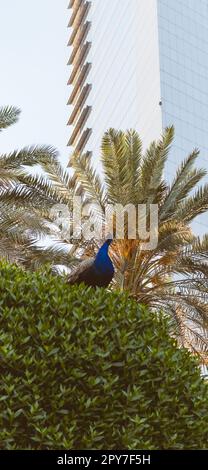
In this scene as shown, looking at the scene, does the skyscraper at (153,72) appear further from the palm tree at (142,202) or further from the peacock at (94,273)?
the peacock at (94,273)

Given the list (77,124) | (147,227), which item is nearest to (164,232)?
(147,227)

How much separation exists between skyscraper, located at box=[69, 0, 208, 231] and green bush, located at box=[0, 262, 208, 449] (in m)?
56.8

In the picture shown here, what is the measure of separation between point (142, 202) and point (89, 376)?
1320 centimetres

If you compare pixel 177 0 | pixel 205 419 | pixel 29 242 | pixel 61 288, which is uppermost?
pixel 177 0

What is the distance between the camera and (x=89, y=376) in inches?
320

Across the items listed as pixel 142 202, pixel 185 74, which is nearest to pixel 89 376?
pixel 142 202

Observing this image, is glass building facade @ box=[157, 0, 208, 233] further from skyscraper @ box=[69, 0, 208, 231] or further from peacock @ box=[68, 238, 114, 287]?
peacock @ box=[68, 238, 114, 287]

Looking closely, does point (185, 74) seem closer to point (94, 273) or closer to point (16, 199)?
point (16, 199)

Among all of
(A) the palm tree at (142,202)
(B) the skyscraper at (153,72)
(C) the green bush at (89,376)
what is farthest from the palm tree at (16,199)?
(B) the skyscraper at (153,72)

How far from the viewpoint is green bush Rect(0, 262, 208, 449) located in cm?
782

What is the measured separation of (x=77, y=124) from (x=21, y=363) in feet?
287

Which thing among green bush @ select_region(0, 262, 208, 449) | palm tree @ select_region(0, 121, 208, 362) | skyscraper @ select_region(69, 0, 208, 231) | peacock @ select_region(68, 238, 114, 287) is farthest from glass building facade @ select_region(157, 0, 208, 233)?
green bush @ select_region(0, 262, 208, 449)

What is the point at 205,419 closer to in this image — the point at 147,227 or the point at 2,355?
the point at 2,355

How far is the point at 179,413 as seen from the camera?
8273 mm
